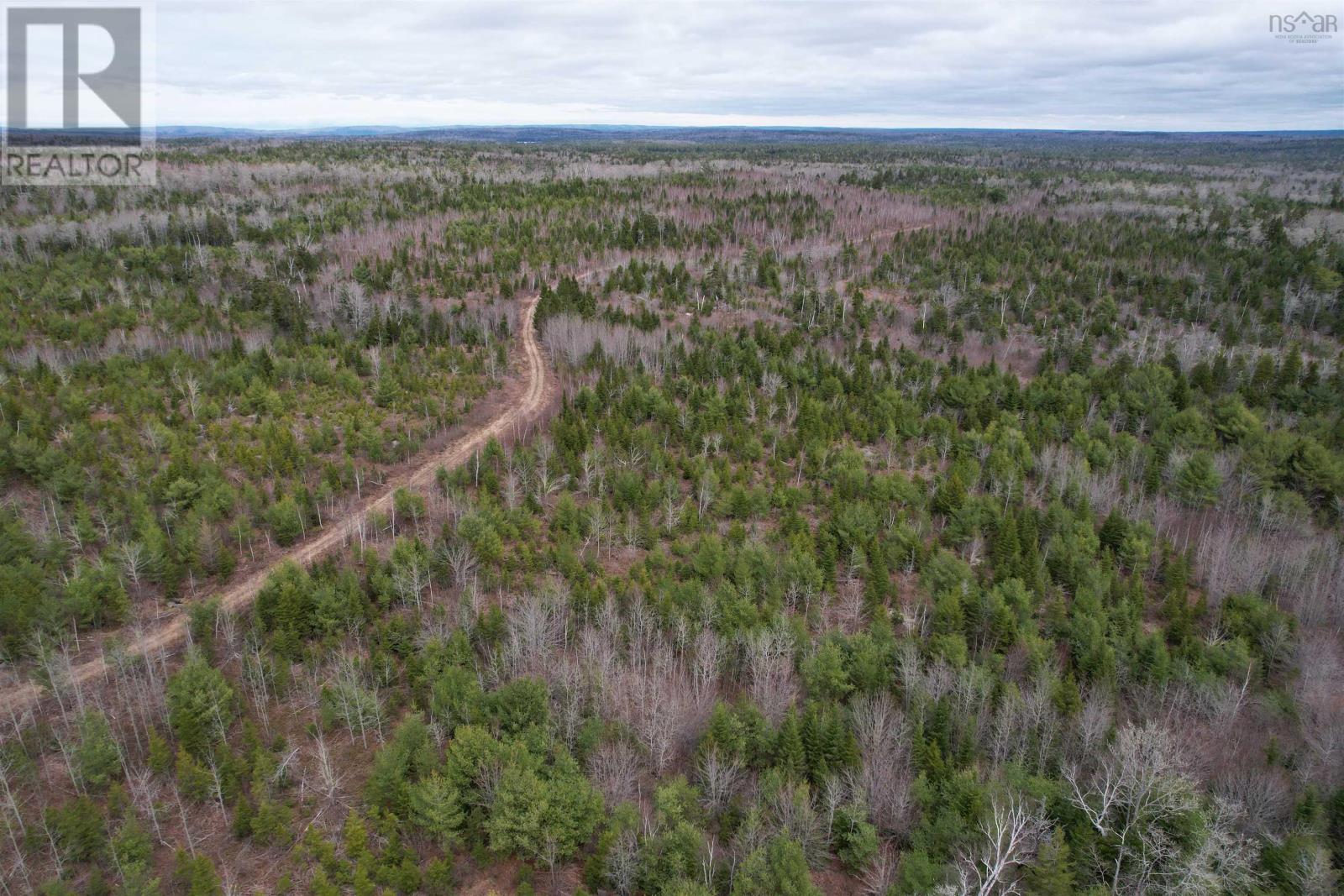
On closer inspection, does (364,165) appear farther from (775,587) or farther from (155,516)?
(775,587)

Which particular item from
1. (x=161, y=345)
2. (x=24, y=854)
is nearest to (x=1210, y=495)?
(x=24, y=854)

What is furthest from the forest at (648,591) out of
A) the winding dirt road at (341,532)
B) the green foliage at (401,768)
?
the winding dirt road at (341,532)

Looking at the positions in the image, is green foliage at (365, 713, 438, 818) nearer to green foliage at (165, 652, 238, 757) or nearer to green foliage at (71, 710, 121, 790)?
green foliage at (165, 652, 238, 757)

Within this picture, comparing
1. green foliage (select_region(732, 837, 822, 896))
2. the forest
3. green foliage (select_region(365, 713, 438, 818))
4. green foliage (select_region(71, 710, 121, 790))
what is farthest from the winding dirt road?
green foliage (select_region(732, 837, 822, 896))

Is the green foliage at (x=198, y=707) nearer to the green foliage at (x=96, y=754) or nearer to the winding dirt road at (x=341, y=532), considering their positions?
the green foliage at (x=96, y=754)

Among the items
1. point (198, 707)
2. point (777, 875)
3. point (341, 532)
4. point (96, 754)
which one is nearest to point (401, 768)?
point (198, 707)

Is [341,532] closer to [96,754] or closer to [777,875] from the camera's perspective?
[96,754]
